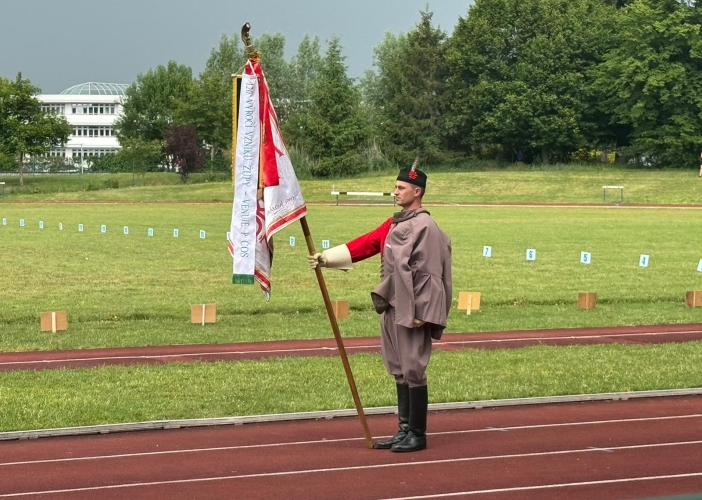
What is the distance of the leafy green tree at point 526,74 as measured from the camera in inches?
3516

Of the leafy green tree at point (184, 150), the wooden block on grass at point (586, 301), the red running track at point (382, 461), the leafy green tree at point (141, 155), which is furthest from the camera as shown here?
the leafy green tree at point (141, 155)

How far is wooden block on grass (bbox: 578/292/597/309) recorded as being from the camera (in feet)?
65.6

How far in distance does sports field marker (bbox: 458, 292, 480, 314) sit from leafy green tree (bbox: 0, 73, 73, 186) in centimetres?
7279

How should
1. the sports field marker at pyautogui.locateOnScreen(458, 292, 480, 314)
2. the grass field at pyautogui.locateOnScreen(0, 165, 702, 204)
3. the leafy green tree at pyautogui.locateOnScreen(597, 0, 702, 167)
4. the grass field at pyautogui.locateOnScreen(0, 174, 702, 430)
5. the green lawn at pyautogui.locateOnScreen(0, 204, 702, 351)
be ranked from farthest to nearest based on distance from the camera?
the leafy green tree at pyautogui.locateOnScreen(597, 0, 702, 167) → the grass field at pyautogui.locateOnScreen(0, 165, 702, 204) → the sports field marker at pyautogui.locateOnScreen(458, 292, 480, 314) → the green lawn at pyautogui.locateOnScreen(0, 204, 702, 351) → the grass field at pyautogui.locateOnScreen(0, 174, 702, 430)

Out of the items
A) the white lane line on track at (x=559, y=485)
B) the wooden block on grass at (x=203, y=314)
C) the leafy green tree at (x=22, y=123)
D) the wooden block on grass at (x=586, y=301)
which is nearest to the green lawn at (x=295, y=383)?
the white lane line on track at (x=559, y=485)

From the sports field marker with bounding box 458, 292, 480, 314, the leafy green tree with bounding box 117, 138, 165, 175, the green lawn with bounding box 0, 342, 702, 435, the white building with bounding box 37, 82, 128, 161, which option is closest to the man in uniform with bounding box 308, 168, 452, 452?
the green lawn with bounding box 0, 342, 702, 435

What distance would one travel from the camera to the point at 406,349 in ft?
28.5

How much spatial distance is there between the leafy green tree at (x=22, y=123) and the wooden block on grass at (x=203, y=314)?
238 feet

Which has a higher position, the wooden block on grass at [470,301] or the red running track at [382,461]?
the red running track at [382,461]

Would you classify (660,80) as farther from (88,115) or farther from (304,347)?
(88,115)

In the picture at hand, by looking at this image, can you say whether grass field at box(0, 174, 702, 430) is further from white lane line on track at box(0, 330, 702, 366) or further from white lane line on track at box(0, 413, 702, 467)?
white lane line on track at box(0, 413, 702, 467)

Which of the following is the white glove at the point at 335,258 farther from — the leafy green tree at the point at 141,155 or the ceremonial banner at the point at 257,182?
the leafy green tree at the point at 141,155

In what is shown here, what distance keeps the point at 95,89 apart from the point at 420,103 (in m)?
73.1

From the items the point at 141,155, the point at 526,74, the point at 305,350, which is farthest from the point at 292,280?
the point at 141,155
